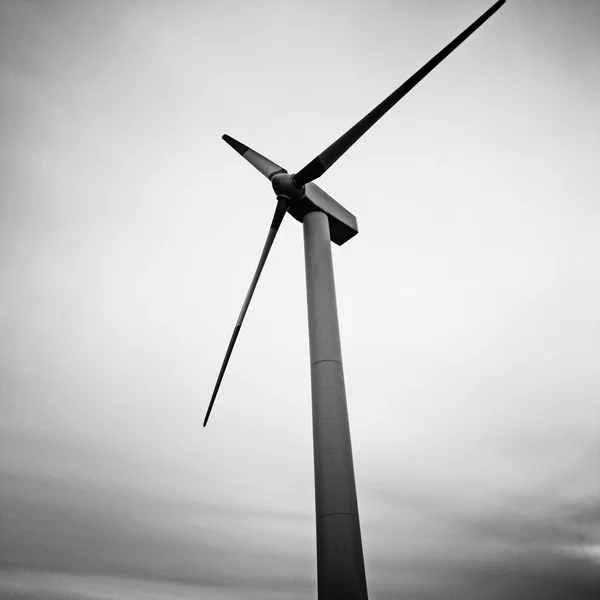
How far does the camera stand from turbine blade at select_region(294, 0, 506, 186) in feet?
45.5

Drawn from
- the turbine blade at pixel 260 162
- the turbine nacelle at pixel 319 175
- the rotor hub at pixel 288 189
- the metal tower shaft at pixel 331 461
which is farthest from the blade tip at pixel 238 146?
the metal tower shaft at pixel 331 461

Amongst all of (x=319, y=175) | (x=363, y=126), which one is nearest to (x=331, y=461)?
(x=319, y=175)

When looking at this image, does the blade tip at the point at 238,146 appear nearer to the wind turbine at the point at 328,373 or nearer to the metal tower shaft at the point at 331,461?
the wind turbine at the point at 328,373

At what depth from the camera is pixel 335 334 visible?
39.6ft

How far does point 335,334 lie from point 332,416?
2328 mm

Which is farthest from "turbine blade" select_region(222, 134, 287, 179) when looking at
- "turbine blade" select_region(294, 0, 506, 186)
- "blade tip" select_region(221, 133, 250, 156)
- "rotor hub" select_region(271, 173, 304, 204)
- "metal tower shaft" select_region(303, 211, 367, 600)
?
"metal tower shaft" select_region(303, 211, 367, 600)

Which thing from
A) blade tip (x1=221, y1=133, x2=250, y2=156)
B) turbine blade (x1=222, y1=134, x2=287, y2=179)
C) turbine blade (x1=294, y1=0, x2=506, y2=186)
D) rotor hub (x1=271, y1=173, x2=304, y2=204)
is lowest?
rotor hub (x1=271, y1=173, x2=304, y2=204)

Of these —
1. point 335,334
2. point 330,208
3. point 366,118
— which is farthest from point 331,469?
point 366,118

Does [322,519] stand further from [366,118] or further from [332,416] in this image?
[366,118]

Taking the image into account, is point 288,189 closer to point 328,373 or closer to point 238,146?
point 238,146

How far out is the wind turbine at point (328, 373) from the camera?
929 centimetres

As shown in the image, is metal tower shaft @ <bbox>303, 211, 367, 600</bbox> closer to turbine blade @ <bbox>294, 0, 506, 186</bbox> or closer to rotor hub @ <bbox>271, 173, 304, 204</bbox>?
rotor hub @ <bbox>271, 173, 304, 204</bbox>

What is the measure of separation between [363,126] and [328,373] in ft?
28.9

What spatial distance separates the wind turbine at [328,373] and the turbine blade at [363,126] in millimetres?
28
